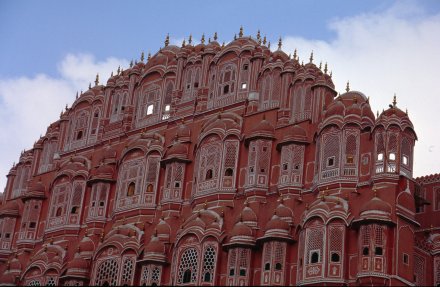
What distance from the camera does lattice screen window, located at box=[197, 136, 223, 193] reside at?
58.0 metres

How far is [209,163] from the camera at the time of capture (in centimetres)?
5878

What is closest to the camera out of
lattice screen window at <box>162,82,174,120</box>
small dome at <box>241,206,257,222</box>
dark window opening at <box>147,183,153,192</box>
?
small dome at <box>241,206,257,222</box>

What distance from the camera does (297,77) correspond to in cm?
5800

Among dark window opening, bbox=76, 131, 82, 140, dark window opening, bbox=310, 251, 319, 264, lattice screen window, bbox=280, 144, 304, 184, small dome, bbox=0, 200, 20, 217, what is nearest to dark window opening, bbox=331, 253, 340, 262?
dark window opening, bbox=310, 251, 319, 264

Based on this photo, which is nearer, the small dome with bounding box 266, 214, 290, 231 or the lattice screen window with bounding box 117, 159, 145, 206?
the small dome with bounding box 266, 214, 290, 231

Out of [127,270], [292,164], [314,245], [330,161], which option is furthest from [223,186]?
[314,245]

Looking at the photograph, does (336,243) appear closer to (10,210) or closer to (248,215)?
(248,215)

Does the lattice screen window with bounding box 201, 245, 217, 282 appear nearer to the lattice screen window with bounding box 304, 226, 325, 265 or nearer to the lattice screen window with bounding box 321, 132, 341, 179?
the lattice screen window with bounding box 304, 226, 325, 265

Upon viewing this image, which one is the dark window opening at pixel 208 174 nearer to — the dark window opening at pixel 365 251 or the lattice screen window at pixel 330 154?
the lattice screen window at pixel 330 154

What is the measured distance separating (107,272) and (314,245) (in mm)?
13730

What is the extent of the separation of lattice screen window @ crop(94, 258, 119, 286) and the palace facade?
0.29 ft

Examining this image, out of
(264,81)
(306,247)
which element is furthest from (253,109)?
(306,247)

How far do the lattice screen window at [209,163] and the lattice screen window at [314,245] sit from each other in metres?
8.08

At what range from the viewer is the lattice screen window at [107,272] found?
58.2 m
